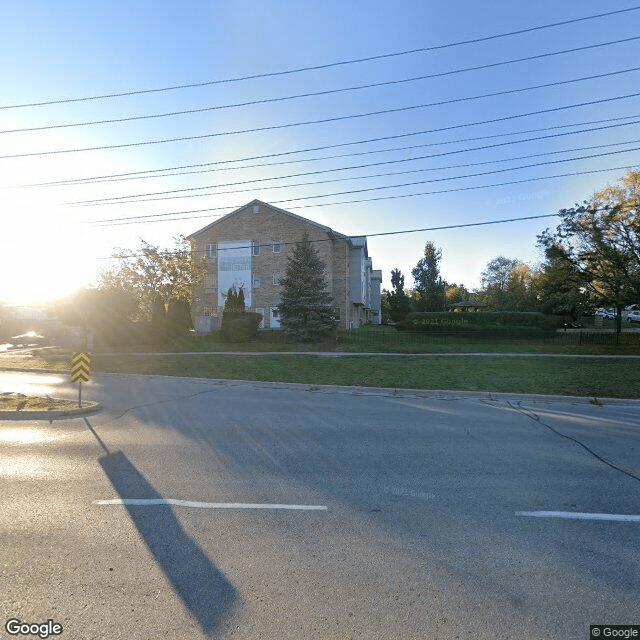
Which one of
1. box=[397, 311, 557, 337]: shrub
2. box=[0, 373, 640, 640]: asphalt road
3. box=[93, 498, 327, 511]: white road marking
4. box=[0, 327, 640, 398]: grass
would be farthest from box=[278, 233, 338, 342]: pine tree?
box=[93, 498, 327, 511]: white road marking

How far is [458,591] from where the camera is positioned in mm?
3016

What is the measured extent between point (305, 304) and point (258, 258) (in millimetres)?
10621

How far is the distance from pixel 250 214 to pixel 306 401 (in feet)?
95.3

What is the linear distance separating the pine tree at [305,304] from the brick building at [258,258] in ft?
20.8

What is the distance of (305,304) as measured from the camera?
28250 mm

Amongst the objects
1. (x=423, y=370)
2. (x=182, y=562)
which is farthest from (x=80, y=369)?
(x=423, y=370)

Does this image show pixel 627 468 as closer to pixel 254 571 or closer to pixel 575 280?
pixel 254 571

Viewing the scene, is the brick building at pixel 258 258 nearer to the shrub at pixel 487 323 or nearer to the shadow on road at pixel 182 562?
the shrub at pixel 487 323

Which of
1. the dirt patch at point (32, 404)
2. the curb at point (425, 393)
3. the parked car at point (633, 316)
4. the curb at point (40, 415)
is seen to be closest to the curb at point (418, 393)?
the curb at point (425, 393)

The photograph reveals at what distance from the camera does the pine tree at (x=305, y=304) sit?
2817 centimetres

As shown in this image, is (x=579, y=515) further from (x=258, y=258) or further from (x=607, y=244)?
(x=258, y=258)

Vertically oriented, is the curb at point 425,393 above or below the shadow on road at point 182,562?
below

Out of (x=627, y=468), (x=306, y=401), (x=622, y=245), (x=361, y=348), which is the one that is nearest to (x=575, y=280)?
(x=622, y=245)

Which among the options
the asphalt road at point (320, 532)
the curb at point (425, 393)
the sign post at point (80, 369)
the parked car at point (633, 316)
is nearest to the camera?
the asphalt road at point (320, 532)
